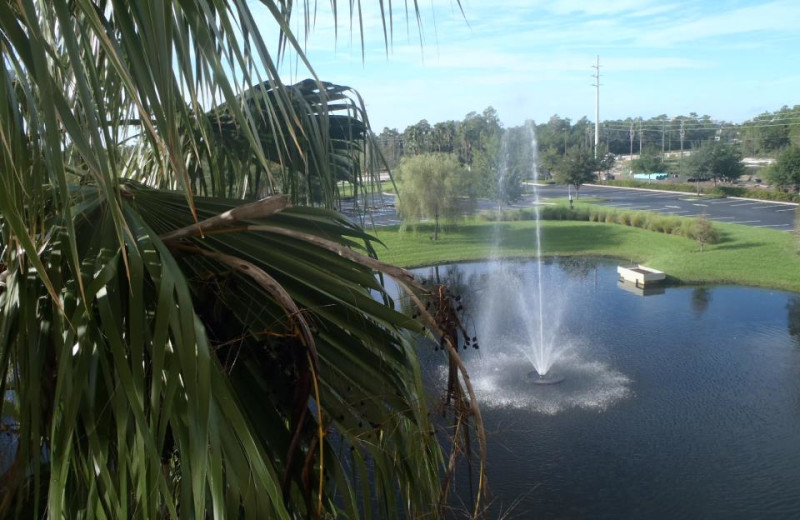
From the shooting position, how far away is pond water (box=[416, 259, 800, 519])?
8359mm

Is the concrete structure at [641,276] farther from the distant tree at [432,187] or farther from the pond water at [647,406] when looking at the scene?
the distant tree at [432,187]

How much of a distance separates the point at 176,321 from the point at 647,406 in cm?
1091

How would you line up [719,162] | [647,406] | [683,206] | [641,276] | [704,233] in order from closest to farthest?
[647,406] < [641,276] < [704,233] < [683,206] < [719,162]

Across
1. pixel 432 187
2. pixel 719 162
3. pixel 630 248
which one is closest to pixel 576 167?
pixel 719 162

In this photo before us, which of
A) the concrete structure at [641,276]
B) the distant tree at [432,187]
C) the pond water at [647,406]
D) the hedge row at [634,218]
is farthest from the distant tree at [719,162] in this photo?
the pond water at [647,406]

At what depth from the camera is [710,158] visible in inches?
1681

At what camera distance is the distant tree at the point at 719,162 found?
139ft

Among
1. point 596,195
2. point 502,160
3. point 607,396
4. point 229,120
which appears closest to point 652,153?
point 596,195

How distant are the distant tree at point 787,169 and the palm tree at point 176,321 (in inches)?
1583

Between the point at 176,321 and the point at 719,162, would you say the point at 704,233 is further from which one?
the point at 176,321

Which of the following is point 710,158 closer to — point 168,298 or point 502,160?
point 502,160

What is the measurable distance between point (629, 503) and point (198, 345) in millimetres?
8189

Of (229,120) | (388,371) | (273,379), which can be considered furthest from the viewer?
(229,120)

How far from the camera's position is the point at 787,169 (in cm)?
3653
